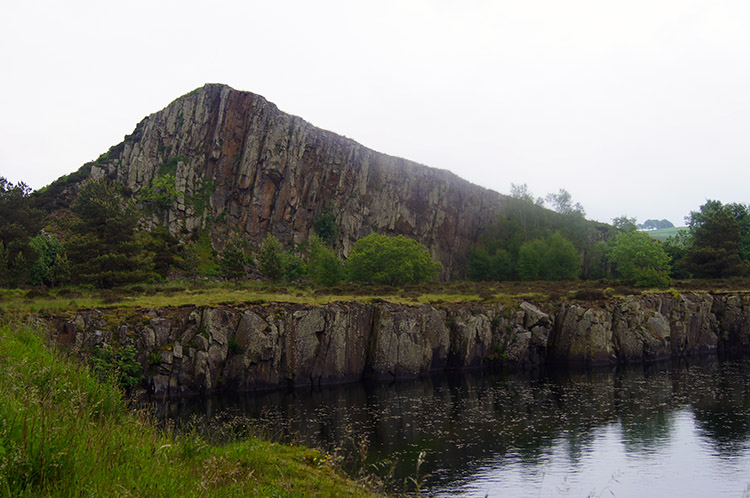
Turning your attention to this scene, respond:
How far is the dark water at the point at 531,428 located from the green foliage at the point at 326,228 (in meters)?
76.2

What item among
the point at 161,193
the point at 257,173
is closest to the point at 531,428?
the point at 161,193

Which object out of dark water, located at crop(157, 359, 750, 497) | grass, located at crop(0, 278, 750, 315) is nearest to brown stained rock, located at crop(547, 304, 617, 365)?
grass, located at crop(0, 278, 750, 315)

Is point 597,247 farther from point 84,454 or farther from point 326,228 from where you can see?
point 84,454

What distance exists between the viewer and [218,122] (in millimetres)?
114812

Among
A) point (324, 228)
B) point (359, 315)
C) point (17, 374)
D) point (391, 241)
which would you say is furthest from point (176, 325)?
point (324, 228)

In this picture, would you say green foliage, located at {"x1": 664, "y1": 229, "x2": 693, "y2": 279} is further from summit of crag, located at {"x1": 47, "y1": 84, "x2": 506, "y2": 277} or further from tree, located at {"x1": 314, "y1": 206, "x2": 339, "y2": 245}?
tree, located at {"x1": 314, "y1": 206, "x2": 339, "y2": 245}

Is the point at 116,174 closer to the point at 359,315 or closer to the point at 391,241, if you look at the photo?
the point at 391,241

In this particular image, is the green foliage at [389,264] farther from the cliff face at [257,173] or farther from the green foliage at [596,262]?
the green foliage at [596,262]

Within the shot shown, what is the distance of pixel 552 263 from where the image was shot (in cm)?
9456

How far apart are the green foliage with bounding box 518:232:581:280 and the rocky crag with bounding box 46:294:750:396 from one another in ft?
111

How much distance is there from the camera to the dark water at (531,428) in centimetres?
1986

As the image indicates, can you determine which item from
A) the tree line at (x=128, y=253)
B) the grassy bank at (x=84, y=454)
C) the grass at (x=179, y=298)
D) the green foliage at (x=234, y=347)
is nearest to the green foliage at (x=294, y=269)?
the tree line at (x=128, y=253)

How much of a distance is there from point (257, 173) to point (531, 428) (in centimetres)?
9838

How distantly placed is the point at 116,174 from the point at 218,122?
26.6 meters
